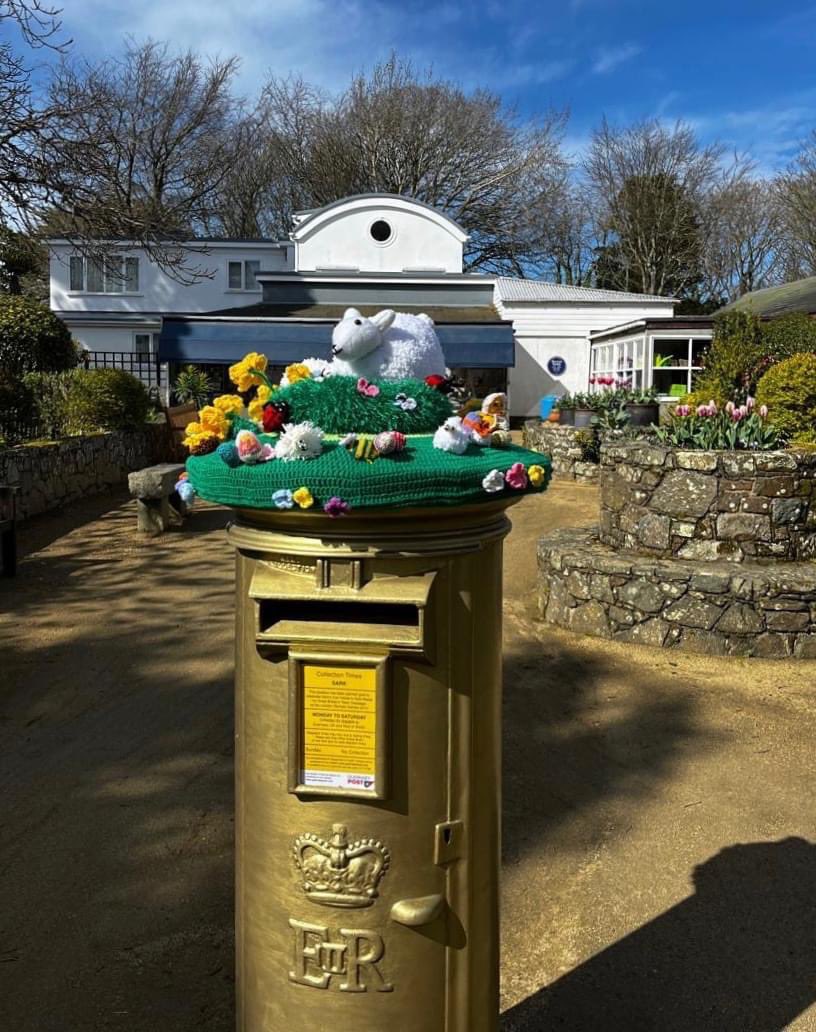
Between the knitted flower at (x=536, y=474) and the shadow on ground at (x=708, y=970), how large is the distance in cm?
171

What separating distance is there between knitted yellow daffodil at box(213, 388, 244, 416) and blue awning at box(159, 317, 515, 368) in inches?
734

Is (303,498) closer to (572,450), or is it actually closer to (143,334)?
(572,450)

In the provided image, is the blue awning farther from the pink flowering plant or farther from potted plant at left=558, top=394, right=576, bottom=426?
the pink flowering plant

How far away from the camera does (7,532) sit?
8297 millimetres

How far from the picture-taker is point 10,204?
12.7m

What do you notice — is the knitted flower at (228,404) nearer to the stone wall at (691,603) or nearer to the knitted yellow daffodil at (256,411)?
the knitted yellow daffodil at (256,411)

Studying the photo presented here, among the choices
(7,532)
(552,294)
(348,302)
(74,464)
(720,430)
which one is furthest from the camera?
(552,294)

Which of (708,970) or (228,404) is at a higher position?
(228,404)

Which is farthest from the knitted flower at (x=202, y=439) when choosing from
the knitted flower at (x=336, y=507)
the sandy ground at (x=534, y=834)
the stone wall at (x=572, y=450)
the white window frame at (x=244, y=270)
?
the white window frame at (x=244, y=270)

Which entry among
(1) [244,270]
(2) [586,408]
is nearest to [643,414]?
(2) [586,408]

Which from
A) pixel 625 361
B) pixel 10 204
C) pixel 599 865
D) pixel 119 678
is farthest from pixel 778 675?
pixel 625 361

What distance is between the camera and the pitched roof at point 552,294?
1017 inches

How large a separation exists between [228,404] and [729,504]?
544cm

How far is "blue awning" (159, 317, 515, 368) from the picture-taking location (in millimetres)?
21109
